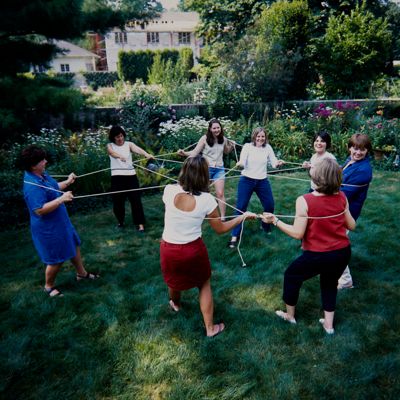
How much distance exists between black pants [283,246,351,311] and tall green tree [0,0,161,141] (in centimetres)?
461

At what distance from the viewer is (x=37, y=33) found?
20.0ft

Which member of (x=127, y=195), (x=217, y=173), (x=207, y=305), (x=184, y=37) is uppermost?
(x=184, y=37)

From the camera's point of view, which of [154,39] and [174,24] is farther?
[174,24]

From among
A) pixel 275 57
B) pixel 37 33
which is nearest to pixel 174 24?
pixel 275 57

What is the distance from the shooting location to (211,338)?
2.98 meters

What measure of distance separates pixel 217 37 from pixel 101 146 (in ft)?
50.9

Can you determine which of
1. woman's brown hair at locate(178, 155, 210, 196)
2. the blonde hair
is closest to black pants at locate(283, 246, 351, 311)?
woman's brown hair at locate(178, 155, 210, 196)

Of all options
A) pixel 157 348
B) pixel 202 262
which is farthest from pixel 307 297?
pixel 157 348

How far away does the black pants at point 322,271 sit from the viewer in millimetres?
2742

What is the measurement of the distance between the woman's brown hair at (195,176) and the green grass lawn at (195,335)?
131 centimetres

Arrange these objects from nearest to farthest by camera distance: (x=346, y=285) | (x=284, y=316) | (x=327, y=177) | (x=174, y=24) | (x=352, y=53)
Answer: (x=327, y=177) < (x=284, y=316) < (x=346, y=285) < (x=352, y=53) < (x=174, y=24)

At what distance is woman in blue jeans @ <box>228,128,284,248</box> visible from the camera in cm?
461

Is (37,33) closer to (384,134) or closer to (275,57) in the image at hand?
(275,57)

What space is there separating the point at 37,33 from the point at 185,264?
5.49 m
